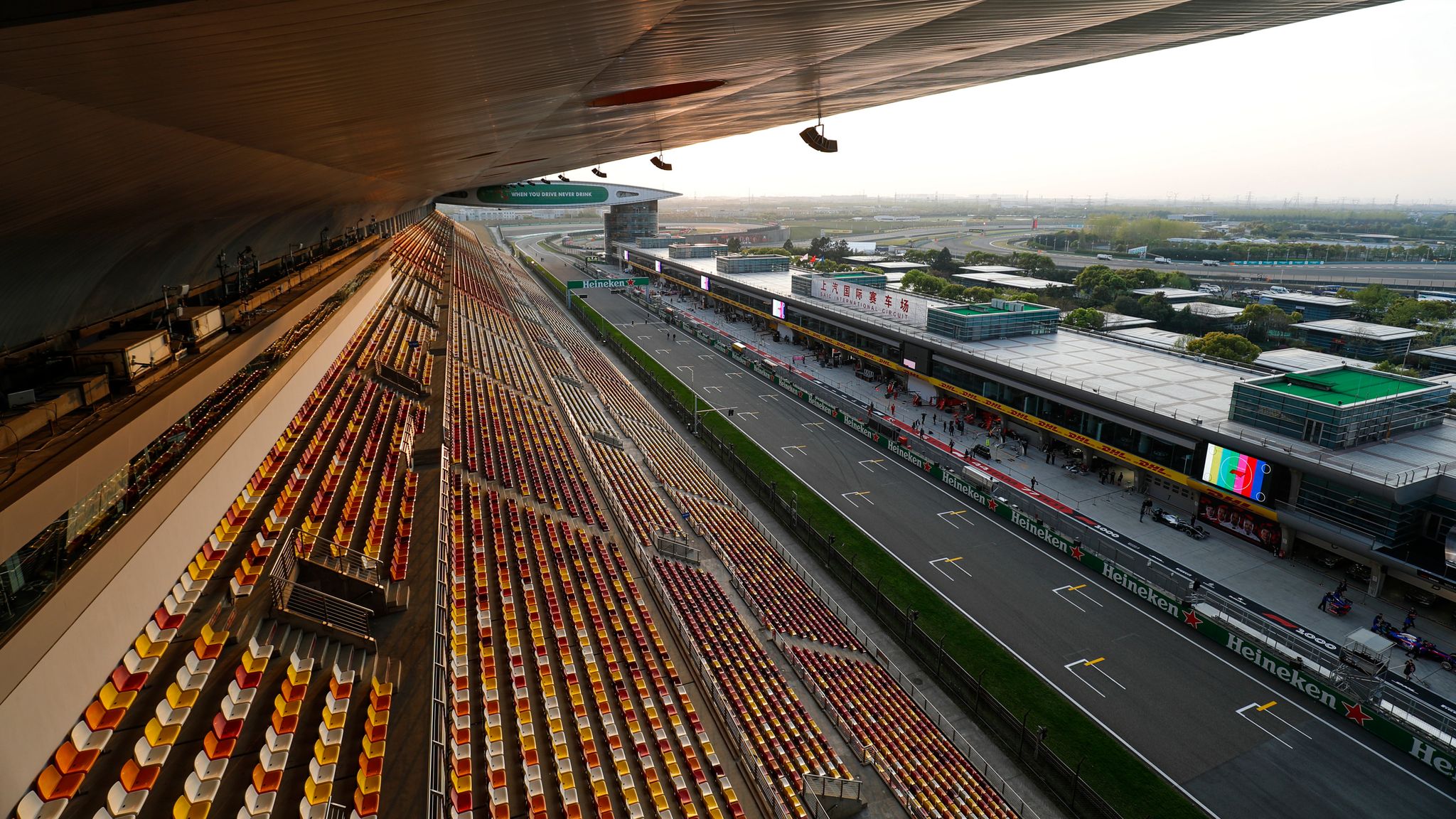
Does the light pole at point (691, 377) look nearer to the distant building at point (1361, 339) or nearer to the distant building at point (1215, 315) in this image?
the distant building at point (1215, 315)

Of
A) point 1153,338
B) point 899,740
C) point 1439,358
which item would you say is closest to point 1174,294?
point 1439,358

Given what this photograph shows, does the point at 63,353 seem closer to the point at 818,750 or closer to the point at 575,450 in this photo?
the point at 818,750

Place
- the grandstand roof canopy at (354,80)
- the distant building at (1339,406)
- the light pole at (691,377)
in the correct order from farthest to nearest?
the light pole at (691,377), the distant building at (1339,406), the grandstand roof canopy at (354,80)

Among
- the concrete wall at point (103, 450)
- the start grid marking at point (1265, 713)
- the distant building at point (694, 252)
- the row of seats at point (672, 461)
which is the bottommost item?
the start grid marking at point (1265, 713)

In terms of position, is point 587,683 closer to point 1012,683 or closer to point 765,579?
point 765,579

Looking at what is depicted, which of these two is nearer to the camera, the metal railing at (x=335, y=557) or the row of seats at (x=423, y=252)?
the metal railing at (x=335, y=557)

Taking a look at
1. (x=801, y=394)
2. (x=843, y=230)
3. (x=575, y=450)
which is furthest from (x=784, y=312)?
(x=843, y=230)

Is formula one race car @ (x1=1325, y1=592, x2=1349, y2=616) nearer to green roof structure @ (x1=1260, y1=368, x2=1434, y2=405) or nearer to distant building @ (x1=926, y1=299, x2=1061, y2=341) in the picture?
green roof structure @ (x1=1260, y1=368, x2=1434, y2=405)

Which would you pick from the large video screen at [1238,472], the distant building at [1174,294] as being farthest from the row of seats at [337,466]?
the distant building at [1174,294]
